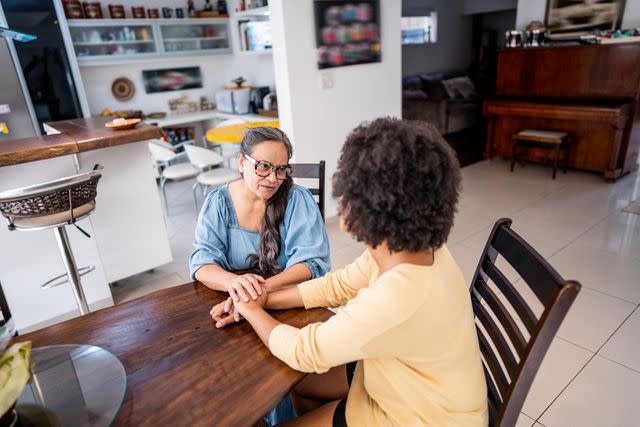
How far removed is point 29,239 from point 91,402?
5.98 feet

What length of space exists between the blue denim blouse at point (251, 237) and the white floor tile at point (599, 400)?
1152 mm

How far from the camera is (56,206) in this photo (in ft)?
6.19

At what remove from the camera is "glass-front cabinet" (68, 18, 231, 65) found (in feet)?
14.8

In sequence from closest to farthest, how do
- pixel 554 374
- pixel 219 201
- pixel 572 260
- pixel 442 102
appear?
1. pixel 219 201
2. pixel 554 374
3. pixel 572 260
4. pixel 442 102

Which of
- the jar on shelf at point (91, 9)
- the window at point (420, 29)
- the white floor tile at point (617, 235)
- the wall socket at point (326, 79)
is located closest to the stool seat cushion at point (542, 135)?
the white floor tile at point (617, 235)

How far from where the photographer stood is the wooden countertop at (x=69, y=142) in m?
2.08

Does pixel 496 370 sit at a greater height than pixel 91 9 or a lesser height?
lesser

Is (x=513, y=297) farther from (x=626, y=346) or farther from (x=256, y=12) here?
(x=256, y=12)

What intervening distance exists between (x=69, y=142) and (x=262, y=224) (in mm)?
1425

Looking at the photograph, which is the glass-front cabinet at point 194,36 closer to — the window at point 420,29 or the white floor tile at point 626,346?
the window at point 420,29

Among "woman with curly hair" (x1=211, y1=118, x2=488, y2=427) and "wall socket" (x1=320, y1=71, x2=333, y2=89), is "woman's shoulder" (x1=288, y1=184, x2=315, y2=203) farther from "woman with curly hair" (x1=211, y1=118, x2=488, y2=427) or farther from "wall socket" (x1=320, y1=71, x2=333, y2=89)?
"wall socket" (x1=320, y1=71, x2=333, y2=89)

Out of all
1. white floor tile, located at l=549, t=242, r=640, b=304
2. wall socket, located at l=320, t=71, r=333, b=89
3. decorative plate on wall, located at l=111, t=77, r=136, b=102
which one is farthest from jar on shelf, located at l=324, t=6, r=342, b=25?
decorative plate on wall, located at l=111, t=77, r=136, b=102

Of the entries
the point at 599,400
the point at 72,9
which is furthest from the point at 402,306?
the point at 72,9

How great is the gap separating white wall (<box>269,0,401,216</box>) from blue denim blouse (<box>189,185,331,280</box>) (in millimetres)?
1863
